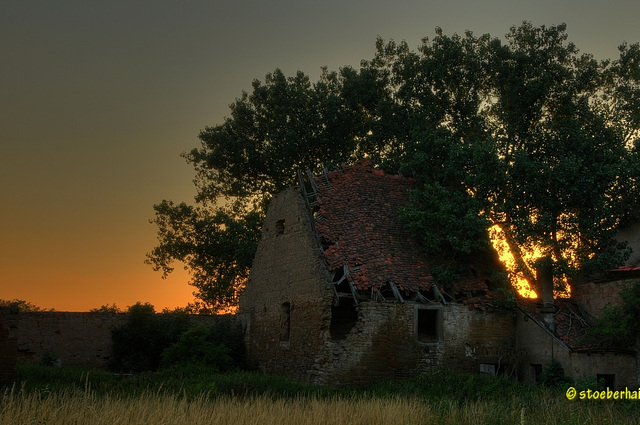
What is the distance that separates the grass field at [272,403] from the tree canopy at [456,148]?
572 centimetres

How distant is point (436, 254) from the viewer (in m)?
23.8

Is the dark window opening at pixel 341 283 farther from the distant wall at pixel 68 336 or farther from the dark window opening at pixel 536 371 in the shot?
the distant wall at pixel 68 336

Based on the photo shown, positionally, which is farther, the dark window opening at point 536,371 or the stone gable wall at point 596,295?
the dark window opening at point 536,371

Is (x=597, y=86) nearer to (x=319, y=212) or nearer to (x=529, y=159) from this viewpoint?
(x=529, y=159)

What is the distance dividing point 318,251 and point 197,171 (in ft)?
45.1

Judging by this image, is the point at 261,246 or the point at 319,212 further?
the point at 261,246

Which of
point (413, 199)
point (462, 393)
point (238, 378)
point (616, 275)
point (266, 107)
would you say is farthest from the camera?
point (266, 107)

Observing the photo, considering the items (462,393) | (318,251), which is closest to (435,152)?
(318,251)

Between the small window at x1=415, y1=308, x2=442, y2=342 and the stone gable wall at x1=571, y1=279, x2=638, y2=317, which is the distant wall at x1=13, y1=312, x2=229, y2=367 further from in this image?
→ the stone gable wall at x1=571, y1=279, x2=638, y2=317

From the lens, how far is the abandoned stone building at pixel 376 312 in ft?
68.7

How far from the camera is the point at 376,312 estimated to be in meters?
21.1

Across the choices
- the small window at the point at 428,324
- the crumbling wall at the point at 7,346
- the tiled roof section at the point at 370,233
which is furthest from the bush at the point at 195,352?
the small window at the point at 428,324

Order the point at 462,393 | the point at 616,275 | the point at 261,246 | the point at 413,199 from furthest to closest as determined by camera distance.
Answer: the point at 261,246, the point at 413,199, the point at 616,275, the point at 462,393

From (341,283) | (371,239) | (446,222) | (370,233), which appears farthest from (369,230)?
(446,222)
